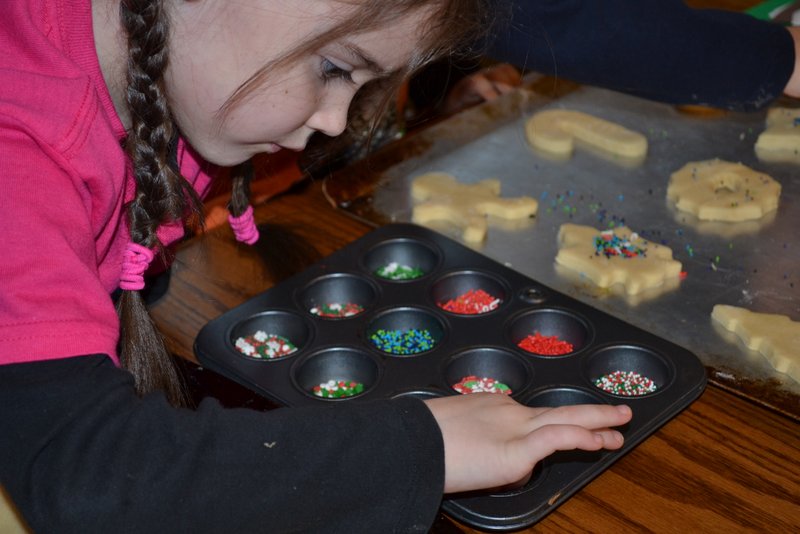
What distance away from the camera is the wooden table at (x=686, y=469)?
0.85 metres

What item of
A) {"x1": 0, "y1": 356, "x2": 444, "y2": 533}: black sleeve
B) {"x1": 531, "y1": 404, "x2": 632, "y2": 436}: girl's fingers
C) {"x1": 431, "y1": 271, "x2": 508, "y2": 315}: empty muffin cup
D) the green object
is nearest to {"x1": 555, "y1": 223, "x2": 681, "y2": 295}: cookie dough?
{"x1": 431, "y1": 271, "x2": 508, "y2": 315}: empty muffin cup

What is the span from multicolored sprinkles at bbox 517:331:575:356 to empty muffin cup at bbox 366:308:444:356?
0.10 metres

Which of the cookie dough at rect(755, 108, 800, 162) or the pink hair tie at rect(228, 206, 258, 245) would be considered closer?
the pink hair tie at rect(228, 206, 258, 245)

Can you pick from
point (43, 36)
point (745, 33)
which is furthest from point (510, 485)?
point (745, 33)

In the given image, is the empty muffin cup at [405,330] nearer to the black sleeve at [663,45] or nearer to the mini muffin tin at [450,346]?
the mini muffin tin at [450,346]

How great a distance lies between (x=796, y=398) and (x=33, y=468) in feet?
2.38

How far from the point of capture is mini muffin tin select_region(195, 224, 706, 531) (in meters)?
0.98

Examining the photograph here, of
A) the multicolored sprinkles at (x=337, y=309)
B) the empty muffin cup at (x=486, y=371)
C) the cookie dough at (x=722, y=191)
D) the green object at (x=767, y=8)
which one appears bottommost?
the multicolored sprinkles at (x=337, y=309)

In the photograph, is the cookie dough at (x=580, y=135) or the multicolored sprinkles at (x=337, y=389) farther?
the cookie dough at (x=580, y=135)

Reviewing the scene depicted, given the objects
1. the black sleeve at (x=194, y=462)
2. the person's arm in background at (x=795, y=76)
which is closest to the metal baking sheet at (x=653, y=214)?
the person's arm in background at (x=795, y=76)

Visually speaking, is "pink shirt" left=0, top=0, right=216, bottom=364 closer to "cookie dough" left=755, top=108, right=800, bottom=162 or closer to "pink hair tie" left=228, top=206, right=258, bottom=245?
"pink hair tie" left=228, top=206, right=258, bottom=245

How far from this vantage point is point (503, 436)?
839 mm

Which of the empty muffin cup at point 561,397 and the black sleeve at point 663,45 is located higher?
the black sleeve at point 663,45

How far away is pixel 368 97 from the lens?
115cm
